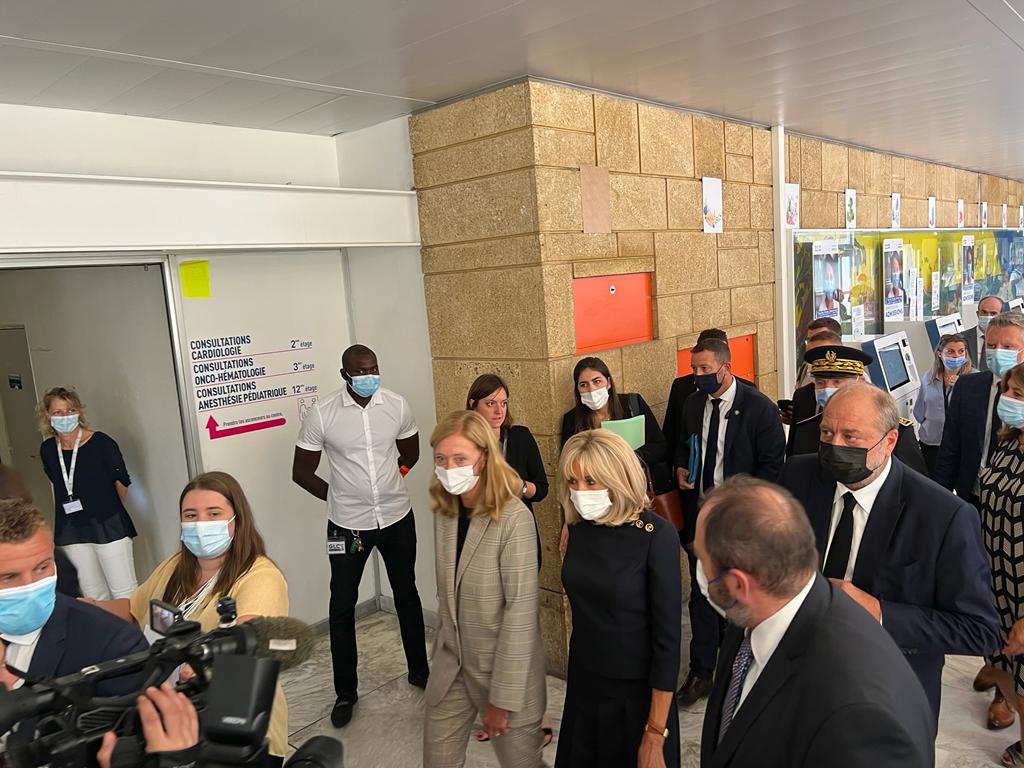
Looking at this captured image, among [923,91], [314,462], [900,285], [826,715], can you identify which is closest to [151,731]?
[826,715]

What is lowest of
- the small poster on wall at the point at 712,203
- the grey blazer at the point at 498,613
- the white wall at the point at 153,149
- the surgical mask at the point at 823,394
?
the grey blazer at the point at 498,613

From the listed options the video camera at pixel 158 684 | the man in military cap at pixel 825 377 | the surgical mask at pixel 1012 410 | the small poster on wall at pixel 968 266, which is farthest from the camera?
the small poster on wall at pixel 968 266

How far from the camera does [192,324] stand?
12.6 feet

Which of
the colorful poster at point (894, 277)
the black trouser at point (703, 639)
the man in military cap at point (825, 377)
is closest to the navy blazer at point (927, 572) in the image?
the man in military cap at point (825, 377)

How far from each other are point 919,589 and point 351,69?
2861mm

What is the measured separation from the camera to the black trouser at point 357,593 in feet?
11.7

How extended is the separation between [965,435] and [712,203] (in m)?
2.05

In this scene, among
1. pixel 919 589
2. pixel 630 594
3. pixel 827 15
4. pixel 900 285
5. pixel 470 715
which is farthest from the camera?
pixel 900 285

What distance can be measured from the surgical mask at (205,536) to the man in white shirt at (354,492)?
148 cm

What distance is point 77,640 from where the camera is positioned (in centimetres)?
170

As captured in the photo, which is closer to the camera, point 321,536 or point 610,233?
point 610,233

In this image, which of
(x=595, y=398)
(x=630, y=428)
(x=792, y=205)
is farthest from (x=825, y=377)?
(x=792, y=205)

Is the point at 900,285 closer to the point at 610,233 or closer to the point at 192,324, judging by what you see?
the point at 610,233

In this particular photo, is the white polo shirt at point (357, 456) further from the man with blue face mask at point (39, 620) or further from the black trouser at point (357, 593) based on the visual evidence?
the man with blue face mask at point (39, 620)
